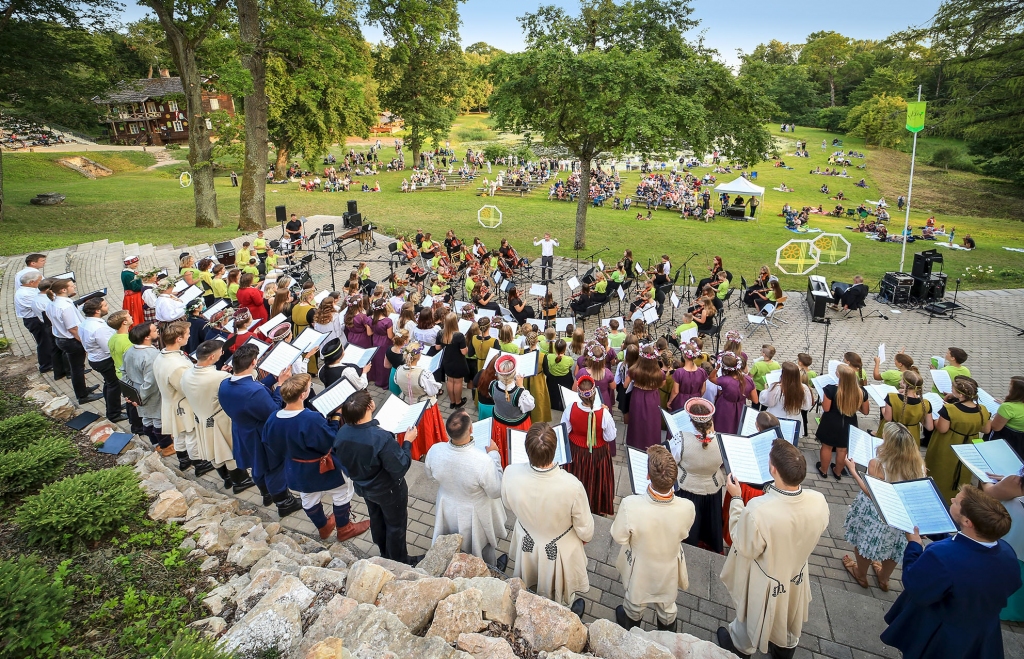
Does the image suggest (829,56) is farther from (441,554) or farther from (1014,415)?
(441,554)

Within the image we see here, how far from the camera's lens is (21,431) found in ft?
19.3

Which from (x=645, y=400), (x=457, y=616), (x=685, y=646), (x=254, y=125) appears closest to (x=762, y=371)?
(x=645, y=400)

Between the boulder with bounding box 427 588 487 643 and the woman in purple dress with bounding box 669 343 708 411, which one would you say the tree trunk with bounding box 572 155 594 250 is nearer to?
the woman in purple dress with bounding box 669 343 708 411

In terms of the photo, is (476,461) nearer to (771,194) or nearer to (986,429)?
(986,429)

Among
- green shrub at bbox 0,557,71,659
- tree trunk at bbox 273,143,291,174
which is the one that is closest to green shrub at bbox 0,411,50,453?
green shrub at bbox 0,557,71,659

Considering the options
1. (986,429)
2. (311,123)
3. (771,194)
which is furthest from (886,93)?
(986,429)

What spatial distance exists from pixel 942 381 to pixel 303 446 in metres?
7.74

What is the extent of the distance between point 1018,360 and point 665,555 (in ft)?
43.2

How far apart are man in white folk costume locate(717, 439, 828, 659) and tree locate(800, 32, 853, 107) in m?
95.6

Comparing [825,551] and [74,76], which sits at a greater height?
[74,76]

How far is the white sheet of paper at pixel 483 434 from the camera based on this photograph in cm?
488

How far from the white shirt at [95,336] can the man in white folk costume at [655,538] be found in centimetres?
689

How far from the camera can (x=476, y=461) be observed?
4227 millimetres

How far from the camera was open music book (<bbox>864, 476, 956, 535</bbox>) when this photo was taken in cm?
369
